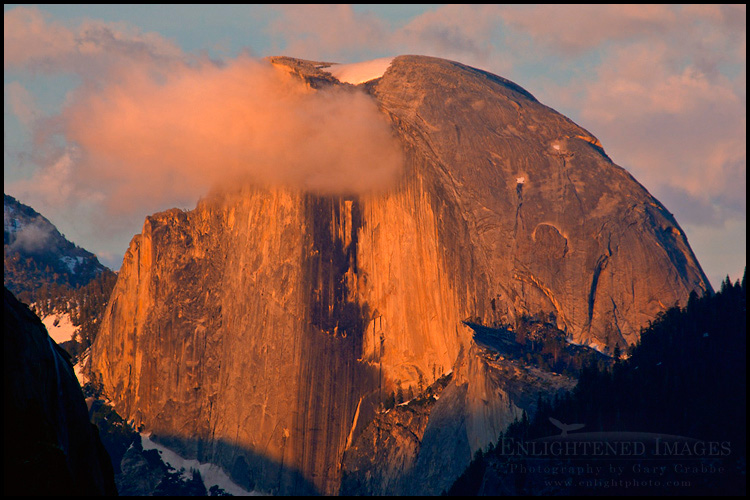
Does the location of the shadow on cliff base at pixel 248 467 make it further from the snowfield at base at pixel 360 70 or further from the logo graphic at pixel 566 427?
the snowfield at base at pixel 360 70

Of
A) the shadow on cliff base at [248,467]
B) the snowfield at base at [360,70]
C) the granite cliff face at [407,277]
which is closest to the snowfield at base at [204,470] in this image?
the shadow on cliff base at [248,467]

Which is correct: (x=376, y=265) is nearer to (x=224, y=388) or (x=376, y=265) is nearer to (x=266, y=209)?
(x=266, y=209)

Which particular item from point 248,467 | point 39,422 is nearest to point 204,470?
point 248,467

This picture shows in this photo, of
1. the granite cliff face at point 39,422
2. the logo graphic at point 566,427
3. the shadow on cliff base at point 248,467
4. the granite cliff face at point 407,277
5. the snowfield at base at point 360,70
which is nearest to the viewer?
the granite cliff face at point 39,422

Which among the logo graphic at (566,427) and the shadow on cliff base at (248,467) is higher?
the logo graphic at (566,427)

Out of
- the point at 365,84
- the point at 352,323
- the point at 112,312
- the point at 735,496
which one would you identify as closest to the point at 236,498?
the point at 352,323

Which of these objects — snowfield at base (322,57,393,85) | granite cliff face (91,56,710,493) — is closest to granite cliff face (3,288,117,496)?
granite cliff face (91,56,710,493)

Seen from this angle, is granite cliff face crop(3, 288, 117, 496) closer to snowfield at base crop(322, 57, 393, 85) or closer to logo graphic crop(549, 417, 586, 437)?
logo graphic crop(549, 417, 586, 437)
